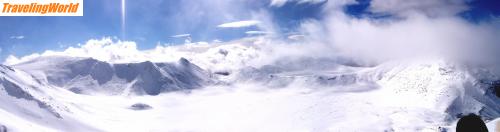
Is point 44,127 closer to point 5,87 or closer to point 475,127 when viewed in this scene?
point 5,87

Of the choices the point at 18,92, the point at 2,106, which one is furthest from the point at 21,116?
the point at 18,92

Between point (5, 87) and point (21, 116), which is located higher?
point (5, 87)

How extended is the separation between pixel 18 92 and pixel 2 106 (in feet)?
128

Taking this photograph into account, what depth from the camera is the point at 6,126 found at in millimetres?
110375

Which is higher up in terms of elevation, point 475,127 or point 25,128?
point 25,128

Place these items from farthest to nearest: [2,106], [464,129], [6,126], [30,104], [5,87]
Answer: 1. [5,87]
2. [30,104]
3. [2,106]
4. [6,126]
5. [464,129]

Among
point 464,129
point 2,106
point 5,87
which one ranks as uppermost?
point 5,87

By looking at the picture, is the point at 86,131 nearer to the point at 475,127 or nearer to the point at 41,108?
the point at 41,108

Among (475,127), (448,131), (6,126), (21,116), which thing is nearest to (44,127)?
(21,116)

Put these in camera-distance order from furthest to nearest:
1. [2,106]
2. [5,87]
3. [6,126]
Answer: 1. [5,87]
2. [2,106]
3. [6,126]

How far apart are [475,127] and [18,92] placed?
18957 centimetres

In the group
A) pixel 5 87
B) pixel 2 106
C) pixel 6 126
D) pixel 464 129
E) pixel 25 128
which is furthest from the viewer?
pixel 5 87

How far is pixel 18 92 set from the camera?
181 metres

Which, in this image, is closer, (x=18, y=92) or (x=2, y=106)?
(x=2, y=106)
